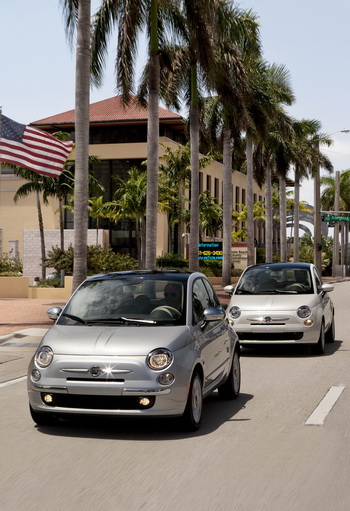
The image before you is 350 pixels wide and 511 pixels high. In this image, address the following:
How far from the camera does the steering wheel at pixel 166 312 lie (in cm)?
880

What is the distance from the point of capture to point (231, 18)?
33.2 meters

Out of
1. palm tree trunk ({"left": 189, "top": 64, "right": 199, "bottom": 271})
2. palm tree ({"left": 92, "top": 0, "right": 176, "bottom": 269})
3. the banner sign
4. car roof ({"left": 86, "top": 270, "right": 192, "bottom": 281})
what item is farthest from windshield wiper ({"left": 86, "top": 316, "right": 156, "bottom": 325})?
the banner sign

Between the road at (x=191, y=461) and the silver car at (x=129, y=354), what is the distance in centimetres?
34

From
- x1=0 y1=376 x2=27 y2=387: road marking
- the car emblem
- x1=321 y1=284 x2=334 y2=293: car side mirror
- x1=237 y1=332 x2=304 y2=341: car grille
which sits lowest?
x1=0 y1=376 x2=27 y2=387: road marking

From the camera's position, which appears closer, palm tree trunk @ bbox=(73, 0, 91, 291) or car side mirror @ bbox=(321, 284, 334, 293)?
car side mirror @ bbox=(321, 284, 334, 293)

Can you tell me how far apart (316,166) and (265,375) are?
5752 cm

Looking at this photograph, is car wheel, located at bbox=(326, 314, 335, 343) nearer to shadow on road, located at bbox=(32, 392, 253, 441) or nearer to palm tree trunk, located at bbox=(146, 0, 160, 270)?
shadow on road, located at bbox=(32, 392, 253, 441)

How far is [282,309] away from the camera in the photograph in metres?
14.6

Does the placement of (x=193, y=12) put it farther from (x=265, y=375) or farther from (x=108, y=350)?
(x=108, y=350)

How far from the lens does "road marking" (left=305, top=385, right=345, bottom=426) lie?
8.73m

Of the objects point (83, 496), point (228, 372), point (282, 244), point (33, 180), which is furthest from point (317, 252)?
point (83, 496)

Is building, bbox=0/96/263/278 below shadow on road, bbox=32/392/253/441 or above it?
above

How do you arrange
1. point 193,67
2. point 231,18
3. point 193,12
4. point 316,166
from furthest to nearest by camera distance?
point 316,166
point 193,67
point 231,18
point 193,12

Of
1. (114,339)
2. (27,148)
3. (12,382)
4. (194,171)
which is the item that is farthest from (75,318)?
(194,171)
